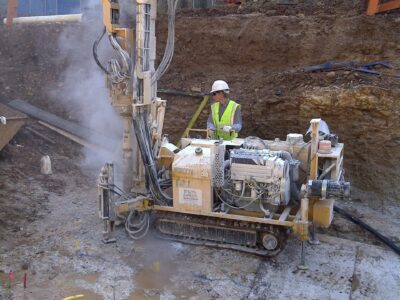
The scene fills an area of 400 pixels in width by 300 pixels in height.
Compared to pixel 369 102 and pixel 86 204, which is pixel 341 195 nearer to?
pixel 369 102

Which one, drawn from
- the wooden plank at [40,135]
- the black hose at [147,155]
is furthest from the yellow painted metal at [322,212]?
the wooden plank at [40,135]

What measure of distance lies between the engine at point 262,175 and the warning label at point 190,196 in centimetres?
45

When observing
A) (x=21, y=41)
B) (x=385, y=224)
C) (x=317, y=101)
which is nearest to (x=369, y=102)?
(x=317, y=101)

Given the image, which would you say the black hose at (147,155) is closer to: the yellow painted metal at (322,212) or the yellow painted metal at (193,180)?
the yellow painted metal at (193,180)

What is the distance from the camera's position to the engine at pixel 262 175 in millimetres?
6148

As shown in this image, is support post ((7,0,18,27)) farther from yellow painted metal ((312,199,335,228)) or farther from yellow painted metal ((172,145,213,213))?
yellow painted metal ((312,199,335,228))

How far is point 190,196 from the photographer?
641cm

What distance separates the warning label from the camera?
6.37 m

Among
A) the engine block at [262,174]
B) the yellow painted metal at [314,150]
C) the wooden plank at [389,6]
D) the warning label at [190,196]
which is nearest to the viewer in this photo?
the engine block at [262,174]

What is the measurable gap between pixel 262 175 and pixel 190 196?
937 mm

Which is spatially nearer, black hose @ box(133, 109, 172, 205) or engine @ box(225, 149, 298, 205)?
engine @ box(225, 149, 298, 205)

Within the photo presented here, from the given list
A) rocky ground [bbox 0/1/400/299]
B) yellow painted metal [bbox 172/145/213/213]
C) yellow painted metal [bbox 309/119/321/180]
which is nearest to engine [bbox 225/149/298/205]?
yellow painted metal [bbox 309/119/321/180]

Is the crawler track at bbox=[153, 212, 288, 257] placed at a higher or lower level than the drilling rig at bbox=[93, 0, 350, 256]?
lower

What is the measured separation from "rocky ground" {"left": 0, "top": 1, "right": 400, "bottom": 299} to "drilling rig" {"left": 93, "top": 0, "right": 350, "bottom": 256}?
0.28 metres
